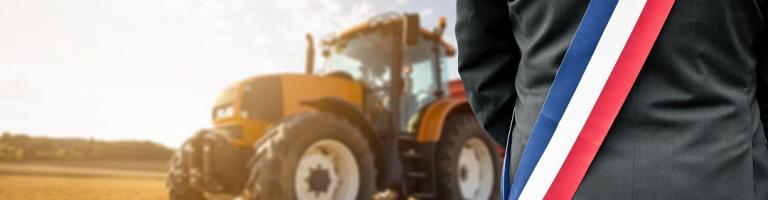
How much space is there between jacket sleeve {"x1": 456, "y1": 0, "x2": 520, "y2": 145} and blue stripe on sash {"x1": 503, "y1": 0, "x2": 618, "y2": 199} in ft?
0.75

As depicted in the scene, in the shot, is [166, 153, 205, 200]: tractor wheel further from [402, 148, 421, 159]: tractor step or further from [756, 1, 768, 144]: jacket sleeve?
[756, 1, 768, 144]: jacket sleeve

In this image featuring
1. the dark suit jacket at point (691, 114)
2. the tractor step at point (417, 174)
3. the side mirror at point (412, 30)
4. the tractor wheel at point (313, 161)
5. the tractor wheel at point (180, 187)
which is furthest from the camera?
the tractor step at point (417, 174)

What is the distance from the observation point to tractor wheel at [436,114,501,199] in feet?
15.3

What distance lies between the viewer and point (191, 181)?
3.99 metres

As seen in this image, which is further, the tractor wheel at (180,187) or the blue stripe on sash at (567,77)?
the tractor wheel at (180,187)

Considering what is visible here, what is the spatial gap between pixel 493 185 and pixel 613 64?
4790 mm

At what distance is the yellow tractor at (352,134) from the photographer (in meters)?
3.62

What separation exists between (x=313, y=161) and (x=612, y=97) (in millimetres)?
3134

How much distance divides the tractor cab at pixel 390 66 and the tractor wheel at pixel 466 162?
0.41 m

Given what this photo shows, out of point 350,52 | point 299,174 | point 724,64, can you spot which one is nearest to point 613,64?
point 724,64

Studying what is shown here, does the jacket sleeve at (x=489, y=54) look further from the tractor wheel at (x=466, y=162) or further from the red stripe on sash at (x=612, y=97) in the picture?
the tractor wheel at (x=466, y=162)

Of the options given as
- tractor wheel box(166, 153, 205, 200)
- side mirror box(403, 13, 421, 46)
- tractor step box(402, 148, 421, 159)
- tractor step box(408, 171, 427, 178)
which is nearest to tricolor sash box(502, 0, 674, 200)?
side mirror box(403, 13, 421, 46)

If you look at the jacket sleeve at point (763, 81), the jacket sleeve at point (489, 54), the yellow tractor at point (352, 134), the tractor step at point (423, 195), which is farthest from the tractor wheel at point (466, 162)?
the jacket sleeve at point (763, 81)

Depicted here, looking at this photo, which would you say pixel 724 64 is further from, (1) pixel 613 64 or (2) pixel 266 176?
(2) pixel 266 176
